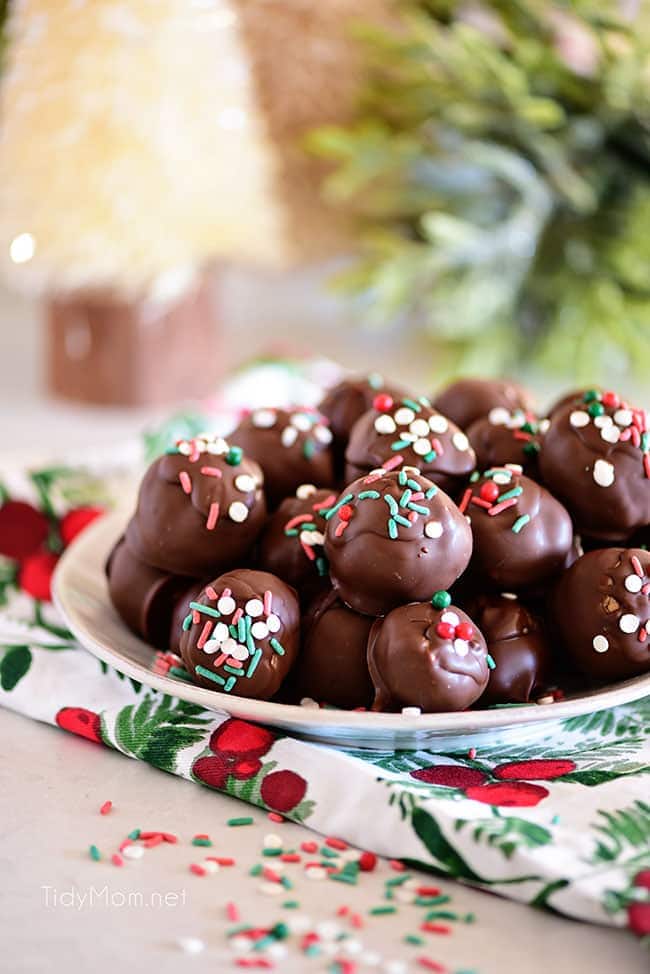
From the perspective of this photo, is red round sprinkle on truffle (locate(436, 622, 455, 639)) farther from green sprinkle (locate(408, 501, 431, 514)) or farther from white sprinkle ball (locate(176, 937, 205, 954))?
white sprinkle ball (locate(176, 937, 205, 954))

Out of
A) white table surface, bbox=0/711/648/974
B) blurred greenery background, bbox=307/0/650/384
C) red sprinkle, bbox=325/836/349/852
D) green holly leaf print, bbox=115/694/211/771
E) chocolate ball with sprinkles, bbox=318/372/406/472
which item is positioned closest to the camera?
white table surface, bbox=0/711/648/974

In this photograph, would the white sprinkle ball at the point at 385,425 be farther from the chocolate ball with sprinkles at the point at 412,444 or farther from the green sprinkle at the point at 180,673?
the green sprinkle at the point at 180,673

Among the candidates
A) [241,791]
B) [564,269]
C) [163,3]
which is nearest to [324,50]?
[163,3]

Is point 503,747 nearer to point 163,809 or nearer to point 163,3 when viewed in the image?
point 163,809

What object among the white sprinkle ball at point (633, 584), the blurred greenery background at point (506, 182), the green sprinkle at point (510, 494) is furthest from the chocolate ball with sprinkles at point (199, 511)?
the blurred greenery background at point (506, 182)

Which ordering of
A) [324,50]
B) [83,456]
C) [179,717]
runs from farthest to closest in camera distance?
[324,50]
[83,456]
[179,717]

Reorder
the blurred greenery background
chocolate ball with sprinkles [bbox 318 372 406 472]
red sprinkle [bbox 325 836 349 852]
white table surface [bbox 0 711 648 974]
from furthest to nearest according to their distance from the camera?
the blurred greenery background, chocolate ball with sprinkles [bbox 318 372 406 472], red sprinkle [bbox 325 836 349 852], white table surface [bbox 0 711 648 974]

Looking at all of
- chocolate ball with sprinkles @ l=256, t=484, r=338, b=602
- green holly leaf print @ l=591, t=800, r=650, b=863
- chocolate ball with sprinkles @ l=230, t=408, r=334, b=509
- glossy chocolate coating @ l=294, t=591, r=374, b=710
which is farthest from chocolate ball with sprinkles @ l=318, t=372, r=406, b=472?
green holly leaf print @ l=591, t=800, r=650, b=863
